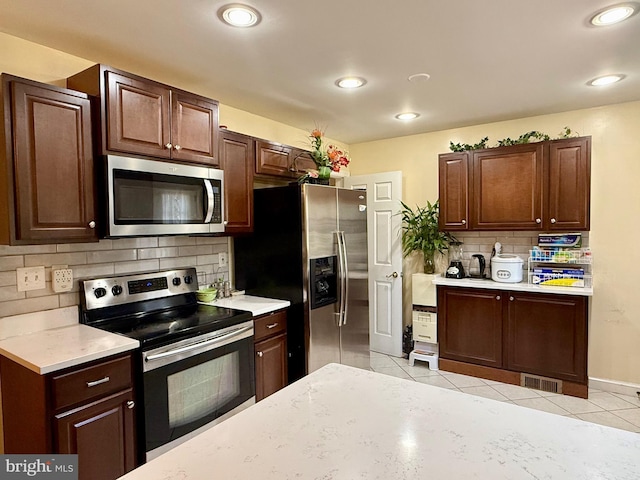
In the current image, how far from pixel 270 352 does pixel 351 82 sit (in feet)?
6.69

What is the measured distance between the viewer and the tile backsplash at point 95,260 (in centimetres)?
200

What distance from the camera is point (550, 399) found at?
319cm

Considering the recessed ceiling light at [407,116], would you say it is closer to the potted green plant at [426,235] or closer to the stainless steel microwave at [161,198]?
the potted green plant at [426,235]

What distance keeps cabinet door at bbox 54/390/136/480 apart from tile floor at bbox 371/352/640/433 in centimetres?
256

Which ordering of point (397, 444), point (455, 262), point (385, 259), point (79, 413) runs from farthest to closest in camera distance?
point (385, 259), point (455, 262), point (79, 413), point (397, 444)

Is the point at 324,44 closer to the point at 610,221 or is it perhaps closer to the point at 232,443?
the point at 232,443

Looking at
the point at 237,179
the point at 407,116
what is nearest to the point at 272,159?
the point at 237,179

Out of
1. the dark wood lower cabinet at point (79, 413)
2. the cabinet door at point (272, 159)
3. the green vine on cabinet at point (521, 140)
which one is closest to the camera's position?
the dark wood lower cabinet at point (79, 413)

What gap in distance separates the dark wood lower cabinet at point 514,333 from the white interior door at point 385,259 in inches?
23.8

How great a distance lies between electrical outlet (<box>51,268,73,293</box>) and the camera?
2.14m

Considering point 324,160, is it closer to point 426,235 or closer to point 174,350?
point 426,235

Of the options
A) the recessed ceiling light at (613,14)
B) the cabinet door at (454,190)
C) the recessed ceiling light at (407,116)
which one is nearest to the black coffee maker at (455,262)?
the cabinet door at (454,190)

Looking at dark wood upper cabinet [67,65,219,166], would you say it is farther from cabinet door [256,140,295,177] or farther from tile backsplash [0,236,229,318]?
tile backsplash [0,236,229,318]

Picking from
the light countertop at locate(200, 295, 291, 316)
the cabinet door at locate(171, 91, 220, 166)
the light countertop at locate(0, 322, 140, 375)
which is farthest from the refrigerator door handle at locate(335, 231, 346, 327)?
the light countertop at locate(0, 322, 140, 375)
